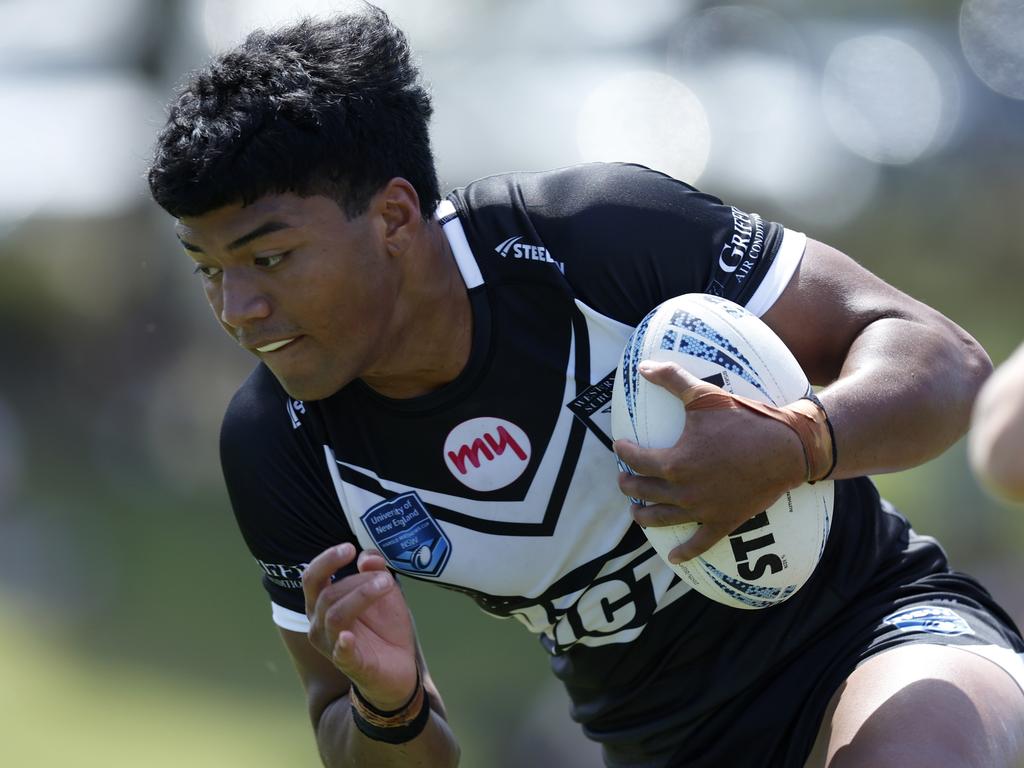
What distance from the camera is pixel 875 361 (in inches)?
102

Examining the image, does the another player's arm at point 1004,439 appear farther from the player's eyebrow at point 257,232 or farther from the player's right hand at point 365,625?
the player's eyebrow at point 257,232

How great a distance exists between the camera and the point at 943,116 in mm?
13531

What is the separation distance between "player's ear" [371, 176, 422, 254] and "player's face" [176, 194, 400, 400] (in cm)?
3

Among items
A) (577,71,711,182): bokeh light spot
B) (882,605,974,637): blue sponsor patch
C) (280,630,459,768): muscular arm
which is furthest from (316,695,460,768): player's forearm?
(577,71,711,182): bokeh light spot

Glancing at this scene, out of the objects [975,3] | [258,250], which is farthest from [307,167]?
[975,3]

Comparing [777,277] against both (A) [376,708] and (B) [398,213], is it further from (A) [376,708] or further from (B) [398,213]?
(A) [376,708]

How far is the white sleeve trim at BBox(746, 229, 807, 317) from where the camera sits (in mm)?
2791

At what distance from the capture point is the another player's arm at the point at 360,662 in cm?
252

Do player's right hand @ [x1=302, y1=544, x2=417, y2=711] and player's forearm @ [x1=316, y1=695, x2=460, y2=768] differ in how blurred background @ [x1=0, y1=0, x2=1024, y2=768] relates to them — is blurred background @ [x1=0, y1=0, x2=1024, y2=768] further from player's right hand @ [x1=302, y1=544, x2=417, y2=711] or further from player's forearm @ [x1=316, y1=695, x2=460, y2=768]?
player's right hand @ [x1=302, y1=544, x2=417, y2=711]

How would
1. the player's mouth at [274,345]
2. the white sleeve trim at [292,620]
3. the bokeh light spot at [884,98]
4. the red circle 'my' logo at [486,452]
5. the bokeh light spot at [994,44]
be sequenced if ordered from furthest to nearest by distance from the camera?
the bokeh light spot at [994,44] < the bokeh light spot at [884,98] < the white sleeve trim at [292,620] < the red circle 'my' logo at [486,452] < the player's mouth at [274,345]

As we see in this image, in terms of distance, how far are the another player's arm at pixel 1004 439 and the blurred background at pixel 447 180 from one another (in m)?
7.59

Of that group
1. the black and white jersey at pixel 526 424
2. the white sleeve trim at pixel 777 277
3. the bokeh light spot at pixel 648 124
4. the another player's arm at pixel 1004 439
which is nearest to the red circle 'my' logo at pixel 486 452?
the black and white jersey at pixel 526 424

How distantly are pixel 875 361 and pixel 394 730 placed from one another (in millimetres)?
1369

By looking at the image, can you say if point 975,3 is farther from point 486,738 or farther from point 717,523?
point 717,523
